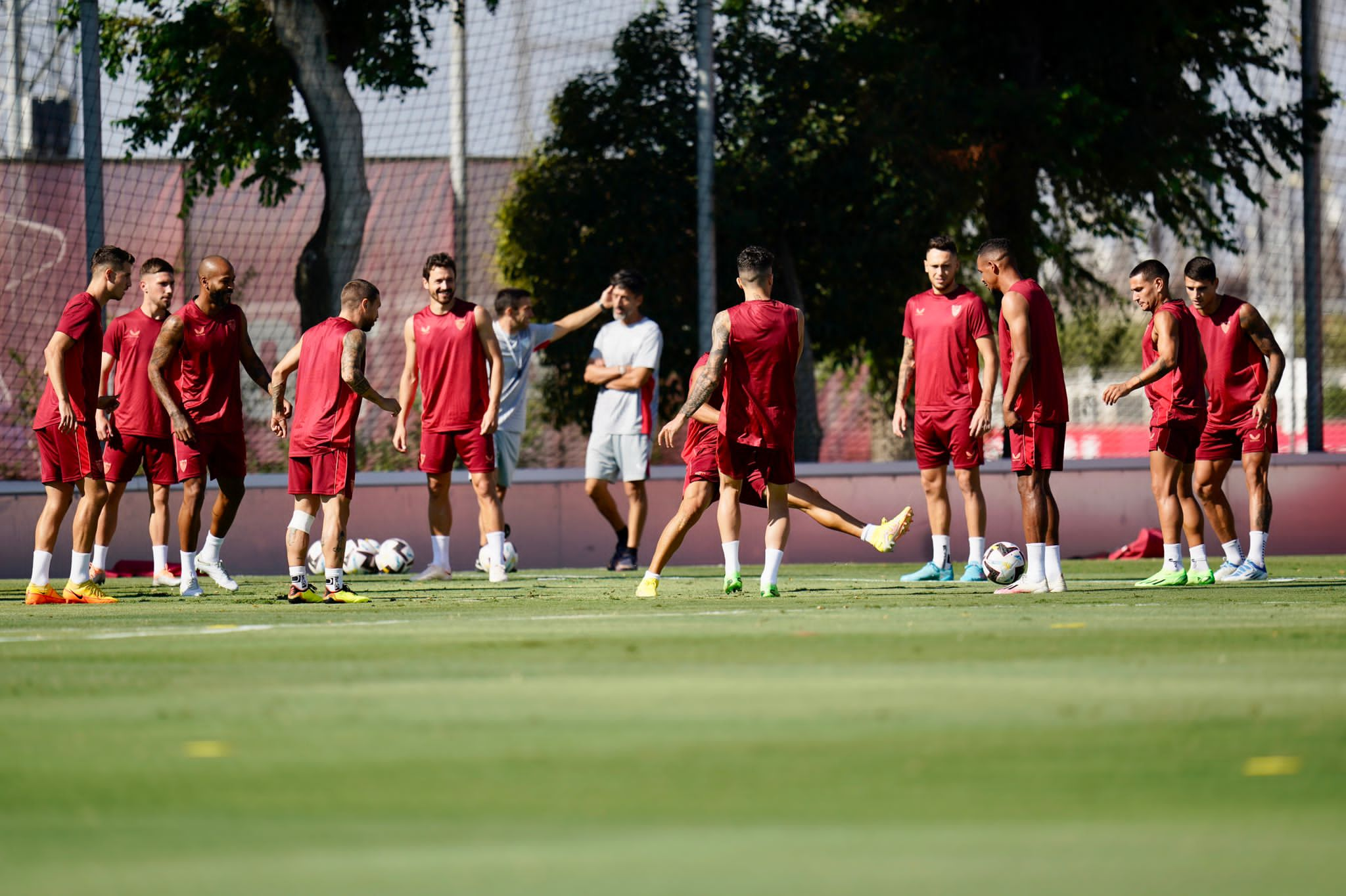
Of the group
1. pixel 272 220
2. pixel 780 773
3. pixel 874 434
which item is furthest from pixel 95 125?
pixel 780 773

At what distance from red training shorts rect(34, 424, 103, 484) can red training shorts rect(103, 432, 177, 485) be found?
1.86 ft

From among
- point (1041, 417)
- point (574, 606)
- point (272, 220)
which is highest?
point (272, 220)

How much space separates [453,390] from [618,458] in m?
2.14

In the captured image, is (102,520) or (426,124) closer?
A: (102,520)

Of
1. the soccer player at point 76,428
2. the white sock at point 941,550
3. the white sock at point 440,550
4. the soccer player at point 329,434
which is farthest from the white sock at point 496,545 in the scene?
the white sock at point 941,550

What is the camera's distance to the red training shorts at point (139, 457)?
10.9 m

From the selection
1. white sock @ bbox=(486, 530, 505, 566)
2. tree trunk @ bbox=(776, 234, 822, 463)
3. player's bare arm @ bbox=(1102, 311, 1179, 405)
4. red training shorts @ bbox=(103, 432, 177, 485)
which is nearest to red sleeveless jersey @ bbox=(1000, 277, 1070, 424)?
player's bare arm @ bbox=(1102, 311, 1179, 405)

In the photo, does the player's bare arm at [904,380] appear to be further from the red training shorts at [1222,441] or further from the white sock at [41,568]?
the white sock at [41,568]

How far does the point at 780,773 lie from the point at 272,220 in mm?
12800

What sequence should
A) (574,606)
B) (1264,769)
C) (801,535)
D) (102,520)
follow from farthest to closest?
(801,535), (102,520), (574,606), (1264,769)

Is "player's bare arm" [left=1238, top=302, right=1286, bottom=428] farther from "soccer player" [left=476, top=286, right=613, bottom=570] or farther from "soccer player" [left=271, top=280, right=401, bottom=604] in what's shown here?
"soccer player" [left=271, top=280, right=401, bottom=604]

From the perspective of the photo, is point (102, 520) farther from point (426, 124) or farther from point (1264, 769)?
point (1264, 769)

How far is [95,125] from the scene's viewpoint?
14.0 m

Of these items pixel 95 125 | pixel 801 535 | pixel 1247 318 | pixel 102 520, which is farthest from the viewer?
pixel 801 535
